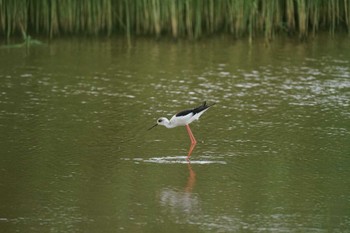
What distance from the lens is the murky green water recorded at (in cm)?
823

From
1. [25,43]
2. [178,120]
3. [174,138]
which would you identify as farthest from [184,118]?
[25,43]

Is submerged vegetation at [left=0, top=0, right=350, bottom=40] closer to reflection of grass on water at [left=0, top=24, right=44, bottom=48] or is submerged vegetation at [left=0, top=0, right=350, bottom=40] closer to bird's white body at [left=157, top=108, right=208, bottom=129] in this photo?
reflection of grass on water at [left=0, top=24, right=44, bottom=48]

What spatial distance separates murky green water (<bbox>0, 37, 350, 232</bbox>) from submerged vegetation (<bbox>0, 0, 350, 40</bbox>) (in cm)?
34

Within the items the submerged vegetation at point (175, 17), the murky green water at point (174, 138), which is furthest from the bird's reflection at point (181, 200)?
the submerged vegetation at point (175, 17)

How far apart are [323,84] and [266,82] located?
761 mm

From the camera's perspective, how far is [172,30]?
1590 centimetres

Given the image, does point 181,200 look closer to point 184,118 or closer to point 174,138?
point 184,118

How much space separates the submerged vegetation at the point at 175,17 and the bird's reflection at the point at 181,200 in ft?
22.2

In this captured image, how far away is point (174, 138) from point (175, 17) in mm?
5087

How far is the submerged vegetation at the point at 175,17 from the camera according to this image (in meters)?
15.5

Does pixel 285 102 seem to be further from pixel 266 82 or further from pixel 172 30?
pixel 172 30

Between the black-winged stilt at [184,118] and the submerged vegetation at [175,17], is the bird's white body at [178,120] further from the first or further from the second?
the submerged vegetation at [175,17]

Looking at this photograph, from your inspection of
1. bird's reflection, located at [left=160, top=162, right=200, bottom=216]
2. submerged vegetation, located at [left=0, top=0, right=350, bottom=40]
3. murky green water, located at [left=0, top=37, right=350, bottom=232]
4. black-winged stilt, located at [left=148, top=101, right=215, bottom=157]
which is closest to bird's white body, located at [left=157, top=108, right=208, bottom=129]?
black-winged stilt, located at [left=148, top=101, right=215, bottom=157]

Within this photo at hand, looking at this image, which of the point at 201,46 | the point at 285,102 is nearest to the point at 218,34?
the point at 201,46
